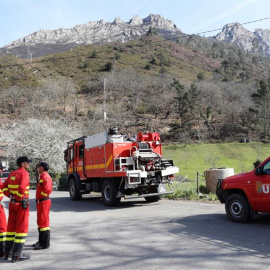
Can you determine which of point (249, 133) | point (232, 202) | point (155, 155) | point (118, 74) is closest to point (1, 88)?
point (118, 74)

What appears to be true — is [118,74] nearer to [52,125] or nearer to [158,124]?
[158,124]

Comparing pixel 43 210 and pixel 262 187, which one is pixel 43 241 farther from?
pixel 262 187

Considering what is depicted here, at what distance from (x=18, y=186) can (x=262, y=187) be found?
549 cm

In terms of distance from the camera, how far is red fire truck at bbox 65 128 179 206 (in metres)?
12.9

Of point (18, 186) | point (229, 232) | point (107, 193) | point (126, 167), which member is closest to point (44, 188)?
point (18, 186)

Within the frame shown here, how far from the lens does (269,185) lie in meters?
8.02

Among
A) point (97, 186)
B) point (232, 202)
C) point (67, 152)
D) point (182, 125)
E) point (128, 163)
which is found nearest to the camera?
point (232, 202)

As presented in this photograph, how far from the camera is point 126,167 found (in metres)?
13.0

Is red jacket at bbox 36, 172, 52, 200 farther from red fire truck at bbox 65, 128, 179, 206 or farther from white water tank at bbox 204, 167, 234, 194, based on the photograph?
white water tank at bbox 204, 167, 234, 194

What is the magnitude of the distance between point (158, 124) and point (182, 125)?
657 centimetres

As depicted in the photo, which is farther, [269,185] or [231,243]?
[269,185]

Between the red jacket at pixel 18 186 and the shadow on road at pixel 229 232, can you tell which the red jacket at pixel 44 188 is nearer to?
the red jacket at pixel 18 186

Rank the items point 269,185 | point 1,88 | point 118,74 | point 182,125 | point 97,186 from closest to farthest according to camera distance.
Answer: point 269,185 → point 97,186 → point 182,125 → point 1,88 → point 118,74

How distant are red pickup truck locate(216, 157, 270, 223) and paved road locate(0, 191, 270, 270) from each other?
1.07 ft
